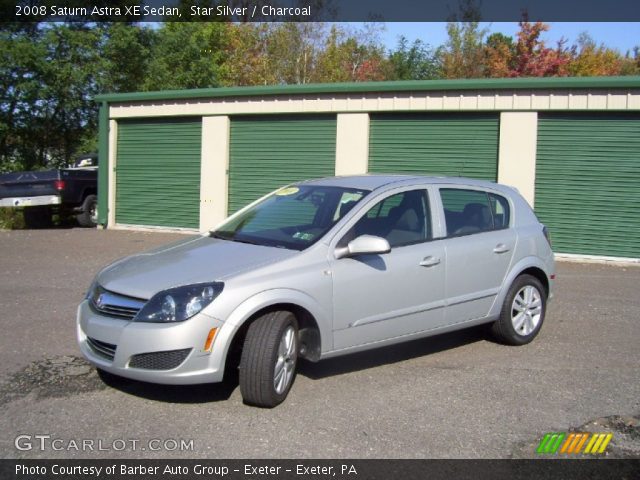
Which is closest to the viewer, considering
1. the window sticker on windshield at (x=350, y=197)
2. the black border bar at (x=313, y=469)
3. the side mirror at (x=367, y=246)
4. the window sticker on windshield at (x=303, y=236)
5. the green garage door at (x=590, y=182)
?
the black border bar at (x=313, y=469)

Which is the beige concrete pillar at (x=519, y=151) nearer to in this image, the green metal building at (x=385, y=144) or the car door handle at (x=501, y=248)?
the green metal building at (x=385, y=144)

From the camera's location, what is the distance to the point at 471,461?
13.7 ft

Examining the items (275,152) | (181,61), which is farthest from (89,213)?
(181,61)

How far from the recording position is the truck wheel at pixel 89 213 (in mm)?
17656

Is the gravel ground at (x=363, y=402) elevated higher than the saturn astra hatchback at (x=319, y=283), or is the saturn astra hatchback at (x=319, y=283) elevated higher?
the saturn astra hatchback at (x=319, y=283)

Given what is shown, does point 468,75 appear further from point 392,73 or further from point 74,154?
point 74,154

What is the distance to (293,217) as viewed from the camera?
5.96 metres

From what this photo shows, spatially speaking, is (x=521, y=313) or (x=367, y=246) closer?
(x=367, y=246)

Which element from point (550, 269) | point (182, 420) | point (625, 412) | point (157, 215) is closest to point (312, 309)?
point (182, 420)

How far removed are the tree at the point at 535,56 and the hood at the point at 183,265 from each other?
2812cm

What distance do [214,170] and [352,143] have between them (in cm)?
344

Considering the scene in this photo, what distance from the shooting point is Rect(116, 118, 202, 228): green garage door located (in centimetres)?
1634
